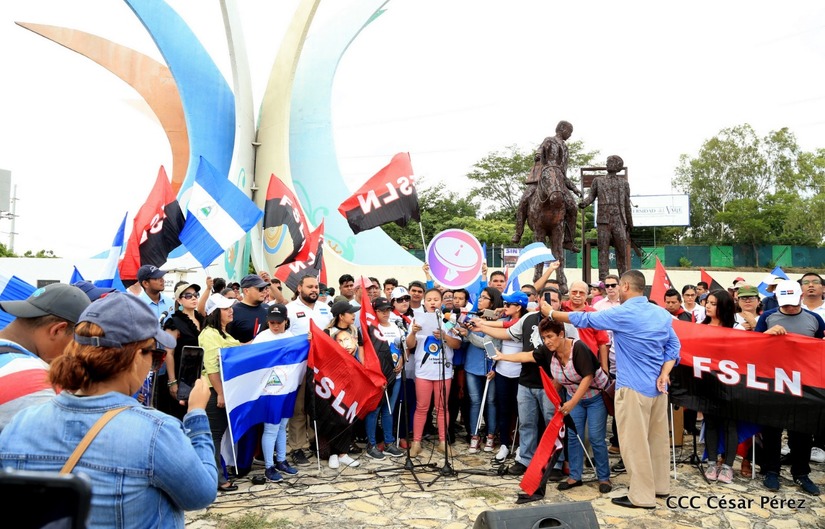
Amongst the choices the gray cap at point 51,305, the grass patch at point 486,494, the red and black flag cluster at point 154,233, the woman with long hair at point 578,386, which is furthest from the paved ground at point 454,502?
the red and black flag cluster at point 154,233

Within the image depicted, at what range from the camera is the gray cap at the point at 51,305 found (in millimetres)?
2270

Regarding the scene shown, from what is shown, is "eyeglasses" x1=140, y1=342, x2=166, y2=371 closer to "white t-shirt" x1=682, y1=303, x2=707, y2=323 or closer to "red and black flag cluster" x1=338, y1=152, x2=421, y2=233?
"red and black flag cluster" x1=338, y1=152, x2=421, y2=233

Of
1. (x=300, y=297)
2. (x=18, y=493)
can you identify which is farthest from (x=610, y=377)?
(x=18, y=493)

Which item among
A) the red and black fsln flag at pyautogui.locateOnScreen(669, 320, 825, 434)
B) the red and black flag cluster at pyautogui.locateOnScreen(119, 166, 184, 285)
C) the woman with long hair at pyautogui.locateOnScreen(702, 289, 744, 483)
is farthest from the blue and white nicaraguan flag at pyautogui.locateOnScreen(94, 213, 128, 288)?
the woman with long hair at pyautogui.locateOnScreen(702, 289, 744, 483)

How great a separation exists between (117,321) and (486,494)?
4.02 m

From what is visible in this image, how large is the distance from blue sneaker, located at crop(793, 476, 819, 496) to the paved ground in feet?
0.20

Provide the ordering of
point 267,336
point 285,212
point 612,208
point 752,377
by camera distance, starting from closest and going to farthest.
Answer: point 752,377, point 267,336, point 285,212, point 612,208

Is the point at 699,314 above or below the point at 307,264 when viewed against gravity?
below

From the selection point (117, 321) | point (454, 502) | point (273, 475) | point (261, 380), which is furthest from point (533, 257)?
point (117, 321)

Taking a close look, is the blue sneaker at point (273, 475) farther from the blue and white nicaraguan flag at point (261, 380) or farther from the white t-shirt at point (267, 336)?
the white t-shirt at point (267, 336)

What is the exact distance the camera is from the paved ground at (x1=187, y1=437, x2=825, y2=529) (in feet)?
14.7

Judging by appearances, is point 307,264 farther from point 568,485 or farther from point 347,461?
point 568,485

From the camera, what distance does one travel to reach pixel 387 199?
8148 millimetres

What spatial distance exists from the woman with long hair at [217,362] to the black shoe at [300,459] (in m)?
0.81
